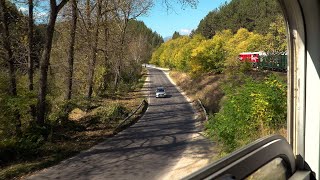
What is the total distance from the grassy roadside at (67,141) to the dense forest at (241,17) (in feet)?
139

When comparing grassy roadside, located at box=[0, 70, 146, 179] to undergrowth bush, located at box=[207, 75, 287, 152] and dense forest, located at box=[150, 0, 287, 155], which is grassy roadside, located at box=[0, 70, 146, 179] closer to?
dense forest, located at box=[150, 0, 287, 155]

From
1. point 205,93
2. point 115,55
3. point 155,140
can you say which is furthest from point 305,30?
point 205,93

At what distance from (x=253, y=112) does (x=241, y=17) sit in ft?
267

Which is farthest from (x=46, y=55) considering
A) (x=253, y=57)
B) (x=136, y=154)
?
(x=253, y=57)

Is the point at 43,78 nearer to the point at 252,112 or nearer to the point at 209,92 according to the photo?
the point at 252,112

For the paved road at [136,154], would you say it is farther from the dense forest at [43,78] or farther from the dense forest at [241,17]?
the dense forest at [241,17]

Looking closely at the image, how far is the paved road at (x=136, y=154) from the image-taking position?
50.0 ft

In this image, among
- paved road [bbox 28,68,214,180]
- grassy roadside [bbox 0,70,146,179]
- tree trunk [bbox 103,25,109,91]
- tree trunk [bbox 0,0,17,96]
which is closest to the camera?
paved road [bbox 28,68,214,180]

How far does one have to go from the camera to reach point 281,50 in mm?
35938

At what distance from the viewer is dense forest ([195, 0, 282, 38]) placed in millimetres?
70938

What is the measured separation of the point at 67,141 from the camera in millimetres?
20922

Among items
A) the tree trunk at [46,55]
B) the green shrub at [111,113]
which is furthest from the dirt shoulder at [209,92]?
the tree trunk at [46,55]

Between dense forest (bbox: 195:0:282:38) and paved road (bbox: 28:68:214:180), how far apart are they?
43716 mm

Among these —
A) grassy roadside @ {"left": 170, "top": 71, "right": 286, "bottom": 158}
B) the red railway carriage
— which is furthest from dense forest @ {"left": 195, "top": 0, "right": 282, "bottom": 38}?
grassy roadside @ {"left": 170, "top": 71, "right": 286, "bottom": 158}
